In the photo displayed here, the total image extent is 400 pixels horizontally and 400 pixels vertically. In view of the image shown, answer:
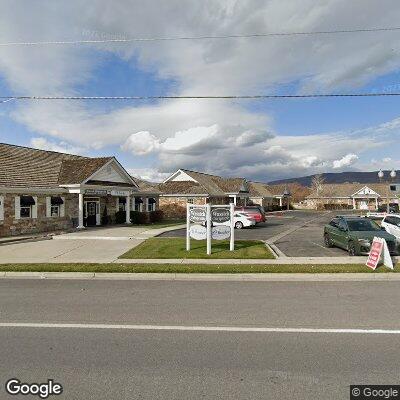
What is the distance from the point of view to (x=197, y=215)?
14773mm

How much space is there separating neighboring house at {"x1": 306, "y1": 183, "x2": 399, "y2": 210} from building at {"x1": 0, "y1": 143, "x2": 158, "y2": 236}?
188 ft

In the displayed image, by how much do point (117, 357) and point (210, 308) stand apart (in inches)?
108

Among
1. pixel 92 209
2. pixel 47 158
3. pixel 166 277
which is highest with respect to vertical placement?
pixel 47 158

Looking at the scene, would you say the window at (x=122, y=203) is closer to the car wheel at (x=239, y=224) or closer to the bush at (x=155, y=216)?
the bush at (x=155, y=216)

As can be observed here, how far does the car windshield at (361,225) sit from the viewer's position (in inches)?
565

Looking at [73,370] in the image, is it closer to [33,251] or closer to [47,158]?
[33,251]

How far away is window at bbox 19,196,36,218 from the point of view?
21.4 meters

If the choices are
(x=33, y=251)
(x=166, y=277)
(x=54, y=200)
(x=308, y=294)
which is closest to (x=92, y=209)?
(x=54, y=200)

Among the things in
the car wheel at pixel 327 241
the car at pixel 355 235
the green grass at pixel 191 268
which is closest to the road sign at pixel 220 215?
the green grass at pixel 191 268

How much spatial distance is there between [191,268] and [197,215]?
3.98 metres

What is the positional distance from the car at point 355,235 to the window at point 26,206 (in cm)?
1696

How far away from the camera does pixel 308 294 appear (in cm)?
834

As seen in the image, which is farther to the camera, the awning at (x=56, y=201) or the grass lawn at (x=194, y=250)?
the awning at (x=56, y=201)

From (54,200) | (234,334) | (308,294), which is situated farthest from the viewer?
(54,200)
